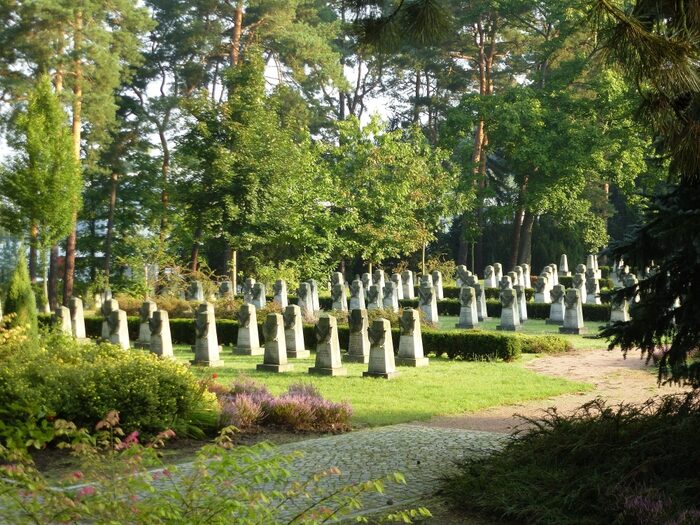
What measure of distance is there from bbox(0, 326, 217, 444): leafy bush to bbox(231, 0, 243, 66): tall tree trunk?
29.1 m

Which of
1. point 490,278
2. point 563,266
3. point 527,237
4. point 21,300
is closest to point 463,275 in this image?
point 490,278

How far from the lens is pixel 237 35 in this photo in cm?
3822

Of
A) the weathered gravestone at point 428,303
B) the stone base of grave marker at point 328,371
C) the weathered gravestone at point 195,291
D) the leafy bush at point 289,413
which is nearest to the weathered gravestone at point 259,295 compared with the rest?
the weathered gravestone at point 195,291

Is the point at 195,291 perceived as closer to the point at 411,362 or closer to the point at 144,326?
the point at 144,326

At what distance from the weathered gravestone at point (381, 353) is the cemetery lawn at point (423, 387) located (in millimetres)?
229

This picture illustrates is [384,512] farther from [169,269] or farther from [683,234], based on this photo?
[169,269]

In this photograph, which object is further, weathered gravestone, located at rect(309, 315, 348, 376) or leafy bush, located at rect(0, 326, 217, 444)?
weathered gravestone, located at rect(309, 315, 348, 376)

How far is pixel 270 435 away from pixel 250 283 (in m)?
17.6

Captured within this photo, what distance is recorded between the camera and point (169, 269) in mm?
27734

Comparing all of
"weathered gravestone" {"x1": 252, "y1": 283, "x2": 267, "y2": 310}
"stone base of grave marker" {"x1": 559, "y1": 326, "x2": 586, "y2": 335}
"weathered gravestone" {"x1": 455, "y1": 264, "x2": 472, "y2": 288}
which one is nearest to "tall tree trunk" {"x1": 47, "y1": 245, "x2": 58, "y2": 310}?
"weathered gravestone" {"x1": 252, "y1": 283, "x2": 267, "y2": 310}

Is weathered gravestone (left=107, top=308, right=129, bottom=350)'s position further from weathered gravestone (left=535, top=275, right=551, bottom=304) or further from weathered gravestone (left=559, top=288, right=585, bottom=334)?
weathered gravestone (left=535, top=275, right=551, bottom=304)

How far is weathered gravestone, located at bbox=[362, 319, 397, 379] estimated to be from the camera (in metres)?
14.5

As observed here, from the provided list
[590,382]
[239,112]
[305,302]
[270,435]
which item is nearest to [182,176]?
[239,112]

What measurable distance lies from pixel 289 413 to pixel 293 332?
7000 mm
